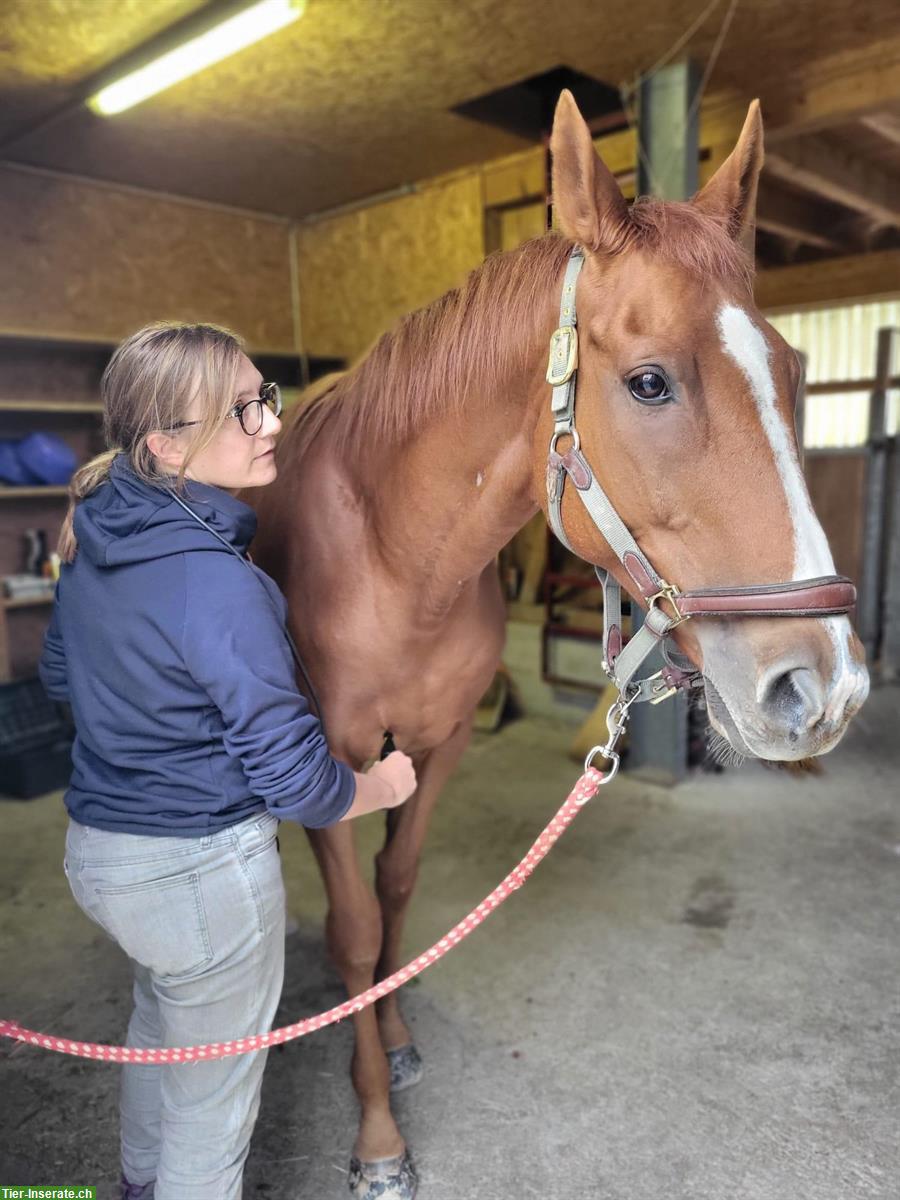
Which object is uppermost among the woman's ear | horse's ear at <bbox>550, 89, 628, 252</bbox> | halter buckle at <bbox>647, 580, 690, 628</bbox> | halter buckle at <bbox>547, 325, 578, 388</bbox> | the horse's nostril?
horse's ear at <bbox>550, 89, 628, 252</bbox>

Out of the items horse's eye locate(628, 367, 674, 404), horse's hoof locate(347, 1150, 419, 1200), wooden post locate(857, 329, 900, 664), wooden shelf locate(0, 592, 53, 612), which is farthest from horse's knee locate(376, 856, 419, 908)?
wooden post locate(857, 329, 900, 664)

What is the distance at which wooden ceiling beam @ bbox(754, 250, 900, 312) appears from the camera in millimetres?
5312

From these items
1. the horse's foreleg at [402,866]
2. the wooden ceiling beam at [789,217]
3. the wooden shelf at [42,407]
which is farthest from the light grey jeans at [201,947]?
the wooden ceiling beam at [789,217]

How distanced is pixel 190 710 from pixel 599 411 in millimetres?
665

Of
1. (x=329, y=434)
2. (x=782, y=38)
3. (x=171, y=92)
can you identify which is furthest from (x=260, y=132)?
(x=329, y=434)

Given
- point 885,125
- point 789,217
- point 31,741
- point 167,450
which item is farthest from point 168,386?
point 789,217

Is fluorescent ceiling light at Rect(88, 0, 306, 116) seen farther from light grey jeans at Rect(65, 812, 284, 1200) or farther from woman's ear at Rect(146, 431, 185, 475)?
light grey jeans at Rect(65, 812, 284, 1200)

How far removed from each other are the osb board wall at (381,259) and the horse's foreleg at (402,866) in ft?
10.9

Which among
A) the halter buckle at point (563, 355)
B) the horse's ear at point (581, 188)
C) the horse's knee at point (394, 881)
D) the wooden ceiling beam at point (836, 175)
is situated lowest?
the horse's knee at point (394, 881)

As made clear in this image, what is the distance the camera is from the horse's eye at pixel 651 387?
995mm

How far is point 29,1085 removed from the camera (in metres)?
1.82

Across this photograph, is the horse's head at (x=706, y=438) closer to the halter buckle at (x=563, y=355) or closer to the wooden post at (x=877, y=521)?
the halter buckle at (x=563, y=355)

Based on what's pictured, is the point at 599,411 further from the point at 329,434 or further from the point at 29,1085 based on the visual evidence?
the point at 29,1085

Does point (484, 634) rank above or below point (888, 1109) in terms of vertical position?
above
